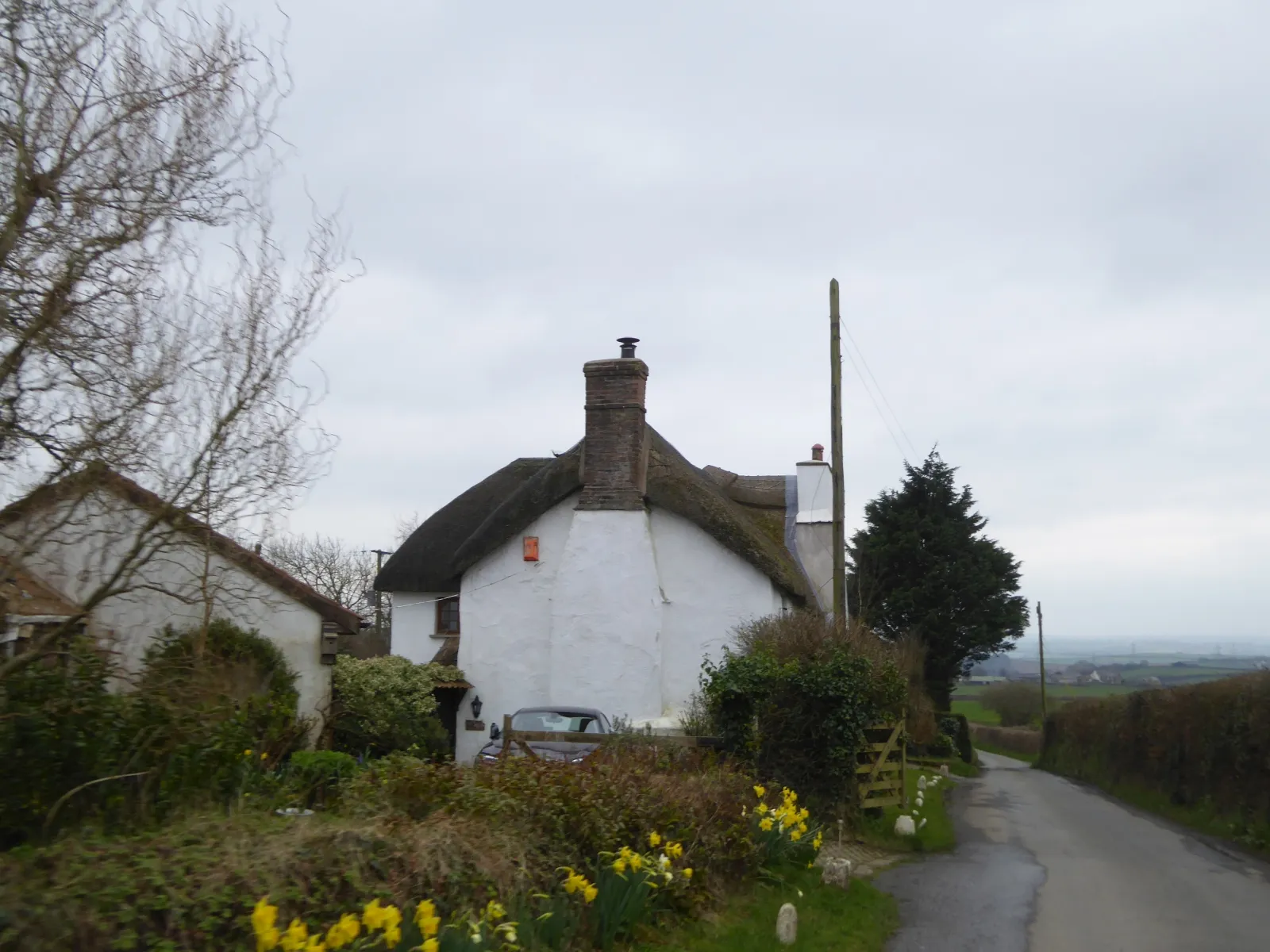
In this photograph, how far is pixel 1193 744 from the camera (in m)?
22.3

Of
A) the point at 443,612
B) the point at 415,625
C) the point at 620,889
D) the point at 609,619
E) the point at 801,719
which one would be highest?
the point at 443,612

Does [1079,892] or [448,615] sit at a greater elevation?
[448,615]

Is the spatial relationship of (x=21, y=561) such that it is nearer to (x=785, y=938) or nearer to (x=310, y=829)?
(x=310, y=829)

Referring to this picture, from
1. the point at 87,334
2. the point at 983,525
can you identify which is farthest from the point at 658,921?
the point at 983,525

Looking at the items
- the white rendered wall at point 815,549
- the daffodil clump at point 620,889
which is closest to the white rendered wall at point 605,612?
the white rendered wall at point 815,549

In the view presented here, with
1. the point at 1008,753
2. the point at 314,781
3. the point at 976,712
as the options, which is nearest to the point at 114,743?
the point at 314,781

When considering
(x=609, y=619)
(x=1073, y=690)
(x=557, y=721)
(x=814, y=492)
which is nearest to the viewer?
(x=557, y=721)

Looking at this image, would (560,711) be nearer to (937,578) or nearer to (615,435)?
(615,435)

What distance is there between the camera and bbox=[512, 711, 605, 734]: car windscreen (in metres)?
17.7

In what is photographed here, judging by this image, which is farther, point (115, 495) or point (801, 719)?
point (801, 719)

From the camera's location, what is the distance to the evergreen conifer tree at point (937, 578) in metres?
43.3

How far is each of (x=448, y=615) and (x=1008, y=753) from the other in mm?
39666

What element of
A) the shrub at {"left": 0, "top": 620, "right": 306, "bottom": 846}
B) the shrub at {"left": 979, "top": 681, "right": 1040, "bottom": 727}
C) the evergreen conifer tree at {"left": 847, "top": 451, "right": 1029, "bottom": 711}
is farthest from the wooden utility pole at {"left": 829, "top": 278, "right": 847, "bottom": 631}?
the shrub at {"left": 979, "top": 681, "right": 1040, "bottom": 727}

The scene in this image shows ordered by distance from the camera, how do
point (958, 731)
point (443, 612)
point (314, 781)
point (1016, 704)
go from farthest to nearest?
point (1016, 704) → point (958, 731) → point (443, 612) → point (314, 781)
